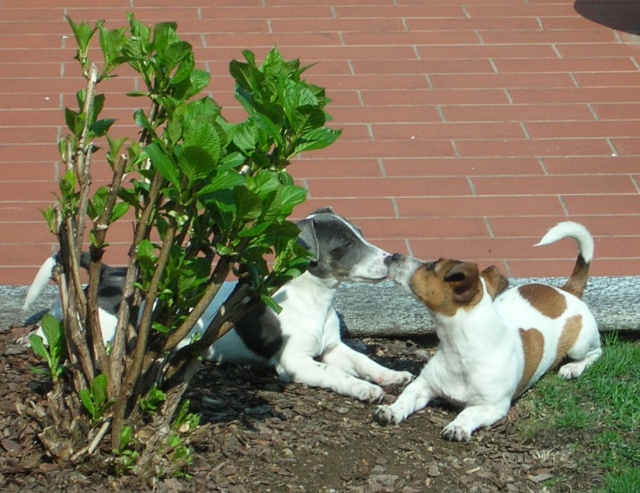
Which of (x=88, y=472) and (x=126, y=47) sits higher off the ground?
(x=126, y=47)

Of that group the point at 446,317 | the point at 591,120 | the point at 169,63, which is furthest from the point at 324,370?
the point at 591,120

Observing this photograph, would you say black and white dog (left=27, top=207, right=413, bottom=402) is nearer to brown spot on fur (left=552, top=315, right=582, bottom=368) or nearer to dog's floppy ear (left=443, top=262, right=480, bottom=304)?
dog's floppy ear (left=443, top=262, right=480, bottom=304)

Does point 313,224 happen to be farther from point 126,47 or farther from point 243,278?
point 126,47

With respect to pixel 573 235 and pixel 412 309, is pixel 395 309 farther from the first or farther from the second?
pixel 573 235

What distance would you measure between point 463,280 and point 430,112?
290 cm

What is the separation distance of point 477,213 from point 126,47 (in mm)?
3061

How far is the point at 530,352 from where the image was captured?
5.06 meters

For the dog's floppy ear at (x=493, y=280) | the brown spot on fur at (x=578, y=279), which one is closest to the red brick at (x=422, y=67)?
the brown spot on fur at (x=578, y=279)

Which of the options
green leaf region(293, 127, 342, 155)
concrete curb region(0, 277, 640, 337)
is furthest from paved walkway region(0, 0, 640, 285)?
green leaf region(293, 127, 342, 155)

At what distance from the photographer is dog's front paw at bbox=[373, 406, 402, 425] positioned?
4.77 metres

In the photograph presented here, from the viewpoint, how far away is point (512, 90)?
774cm

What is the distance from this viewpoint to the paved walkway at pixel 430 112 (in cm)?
630

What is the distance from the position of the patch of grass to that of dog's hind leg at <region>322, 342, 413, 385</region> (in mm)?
572

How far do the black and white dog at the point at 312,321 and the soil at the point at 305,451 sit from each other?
17cm
